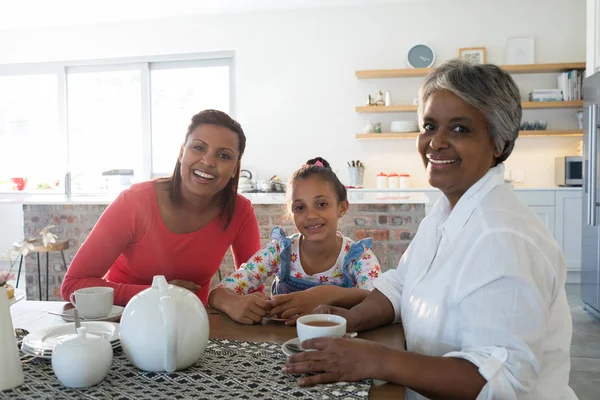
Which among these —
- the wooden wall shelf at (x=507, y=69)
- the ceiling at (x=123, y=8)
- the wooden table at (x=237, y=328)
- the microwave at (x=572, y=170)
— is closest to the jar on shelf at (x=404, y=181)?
the wooden wall shelf at (x=507, y=69)

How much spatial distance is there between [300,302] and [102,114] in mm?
5640

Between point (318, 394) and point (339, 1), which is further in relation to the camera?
point (339, 1)

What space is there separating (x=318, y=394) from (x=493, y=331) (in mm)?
319

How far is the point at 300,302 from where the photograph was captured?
137cm

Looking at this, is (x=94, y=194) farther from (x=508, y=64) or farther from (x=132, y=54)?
(x=508, y=64)

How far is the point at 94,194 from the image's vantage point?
6098 millimetres

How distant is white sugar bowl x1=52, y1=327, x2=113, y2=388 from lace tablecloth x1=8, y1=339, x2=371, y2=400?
0.02 meters

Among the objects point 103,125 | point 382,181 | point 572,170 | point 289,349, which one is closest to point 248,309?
point 289,349

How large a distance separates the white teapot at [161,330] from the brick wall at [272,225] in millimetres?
2031

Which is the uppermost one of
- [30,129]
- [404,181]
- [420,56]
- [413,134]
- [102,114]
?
[420,56]

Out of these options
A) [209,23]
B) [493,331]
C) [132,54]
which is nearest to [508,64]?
[209,23]

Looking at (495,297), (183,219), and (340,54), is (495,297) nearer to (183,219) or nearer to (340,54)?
(183,219)

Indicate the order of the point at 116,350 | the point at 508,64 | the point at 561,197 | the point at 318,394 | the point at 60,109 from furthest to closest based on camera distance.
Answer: the point at 60,109 → the point at 508,64 → the point at 561,197 → the point at 116,350 → the point at 318,394

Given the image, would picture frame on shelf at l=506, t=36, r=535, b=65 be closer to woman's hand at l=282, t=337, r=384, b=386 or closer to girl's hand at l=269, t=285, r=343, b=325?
girl's hand at l=269, t=285, r=343, b=325
